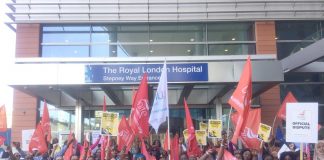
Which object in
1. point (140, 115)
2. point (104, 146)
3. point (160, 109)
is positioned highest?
point (160, 109)

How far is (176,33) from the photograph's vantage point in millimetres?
20047

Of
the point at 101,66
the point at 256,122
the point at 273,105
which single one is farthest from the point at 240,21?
the point at 256,122

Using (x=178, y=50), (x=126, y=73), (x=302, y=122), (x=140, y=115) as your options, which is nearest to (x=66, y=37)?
(x=178, y=50)

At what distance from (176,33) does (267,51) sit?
381cm

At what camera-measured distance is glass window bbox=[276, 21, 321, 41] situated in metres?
19.9

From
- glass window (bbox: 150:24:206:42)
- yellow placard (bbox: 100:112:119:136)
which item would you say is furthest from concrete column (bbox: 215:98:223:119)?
yellow placard (bbox: 100:112:119:136)

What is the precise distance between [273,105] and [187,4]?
5.37m

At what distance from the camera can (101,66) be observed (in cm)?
1505

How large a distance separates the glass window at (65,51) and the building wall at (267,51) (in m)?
7.12

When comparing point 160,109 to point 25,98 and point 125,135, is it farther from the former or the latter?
point 25,98

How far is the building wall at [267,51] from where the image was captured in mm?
19156

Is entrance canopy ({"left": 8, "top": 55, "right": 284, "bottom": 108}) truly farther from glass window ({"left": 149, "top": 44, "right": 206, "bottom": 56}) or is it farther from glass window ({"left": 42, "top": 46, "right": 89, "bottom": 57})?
glass window ({"left": 149, "top": 44, "right": 206, "bottom": 56})

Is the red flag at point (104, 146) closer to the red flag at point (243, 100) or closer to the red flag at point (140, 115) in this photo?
the red flag at point (140, 115)

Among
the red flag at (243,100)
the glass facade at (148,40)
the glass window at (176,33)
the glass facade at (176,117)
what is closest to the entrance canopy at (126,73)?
the glass facade at (148,40)
